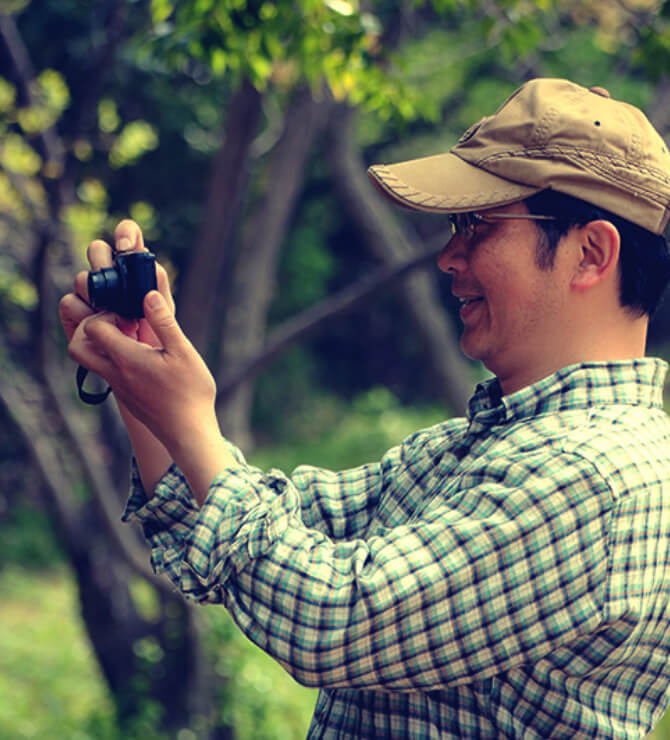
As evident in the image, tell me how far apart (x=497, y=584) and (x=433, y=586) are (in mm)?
85

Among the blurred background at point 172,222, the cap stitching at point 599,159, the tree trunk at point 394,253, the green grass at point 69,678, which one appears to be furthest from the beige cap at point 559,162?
the tree trunk at point 394,253

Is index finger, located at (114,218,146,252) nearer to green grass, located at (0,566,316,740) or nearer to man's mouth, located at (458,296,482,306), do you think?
man's mouth, located at (458,296,482,306)

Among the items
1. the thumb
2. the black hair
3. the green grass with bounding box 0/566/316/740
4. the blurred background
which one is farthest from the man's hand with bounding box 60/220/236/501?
the green grass with bounding box 0/566/316/740

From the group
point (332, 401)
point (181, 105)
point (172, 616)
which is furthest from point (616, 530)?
point (332, 401)

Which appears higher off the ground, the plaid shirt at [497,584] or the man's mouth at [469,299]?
the man's mouth at [469,299]

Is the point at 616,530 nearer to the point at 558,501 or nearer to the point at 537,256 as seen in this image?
the point at 558,501

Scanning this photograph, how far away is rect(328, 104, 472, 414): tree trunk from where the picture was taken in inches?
241

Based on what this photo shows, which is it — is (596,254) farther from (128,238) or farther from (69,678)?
(69,678)

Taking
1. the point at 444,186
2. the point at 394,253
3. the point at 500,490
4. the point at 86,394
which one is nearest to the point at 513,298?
the point at 444,186

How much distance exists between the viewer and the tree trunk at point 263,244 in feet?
16.7

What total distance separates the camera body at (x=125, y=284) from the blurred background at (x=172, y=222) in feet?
5.41

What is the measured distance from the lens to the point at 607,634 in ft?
4.16

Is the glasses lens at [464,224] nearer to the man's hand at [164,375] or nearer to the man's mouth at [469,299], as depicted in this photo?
the man's mouth at [469,299]

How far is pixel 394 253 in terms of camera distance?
6.16 metres
